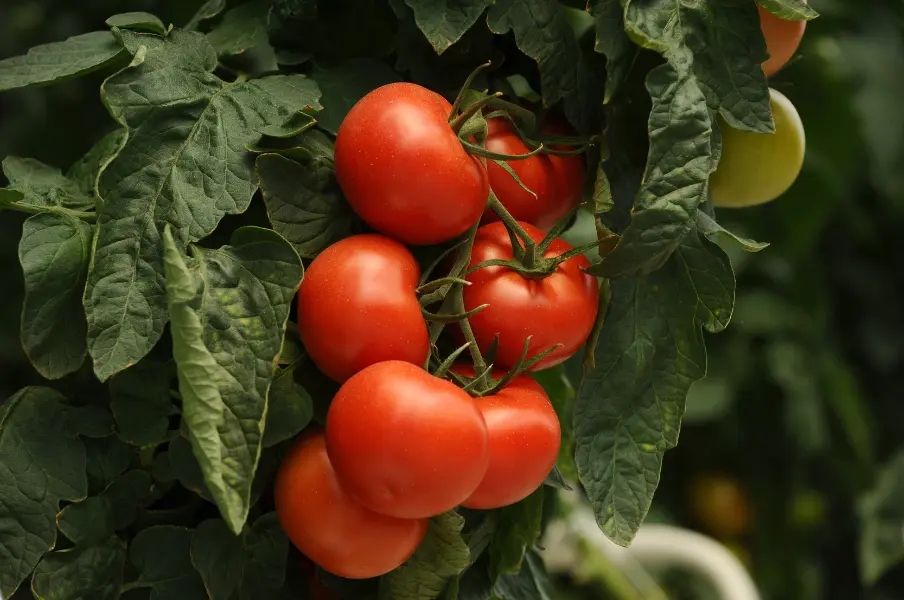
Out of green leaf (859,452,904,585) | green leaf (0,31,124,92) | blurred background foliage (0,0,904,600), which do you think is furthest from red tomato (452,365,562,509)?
green leaf (859,452,904,585)

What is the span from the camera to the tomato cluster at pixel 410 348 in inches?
13.3

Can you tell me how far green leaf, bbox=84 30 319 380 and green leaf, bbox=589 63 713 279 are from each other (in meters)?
0.15

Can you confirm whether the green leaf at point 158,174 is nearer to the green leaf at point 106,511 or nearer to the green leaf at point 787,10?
the green leaf at point 106,511

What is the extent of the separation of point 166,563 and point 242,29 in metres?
0.26

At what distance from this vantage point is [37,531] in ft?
1.24

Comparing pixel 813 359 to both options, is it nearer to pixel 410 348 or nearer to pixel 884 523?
pixel 884 523

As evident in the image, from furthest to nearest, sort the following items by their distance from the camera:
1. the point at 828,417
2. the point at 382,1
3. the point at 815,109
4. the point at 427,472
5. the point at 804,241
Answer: the point at 828,417 → the point at 804,241 → the point at 815,109 → the point at 382,1 → the point at 427,472

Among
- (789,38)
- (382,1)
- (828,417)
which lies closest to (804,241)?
(828,417)

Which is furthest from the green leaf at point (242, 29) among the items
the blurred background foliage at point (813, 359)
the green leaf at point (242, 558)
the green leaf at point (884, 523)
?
the green leaf at point (884, 523)

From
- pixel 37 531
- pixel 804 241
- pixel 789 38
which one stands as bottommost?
pixel 804 241

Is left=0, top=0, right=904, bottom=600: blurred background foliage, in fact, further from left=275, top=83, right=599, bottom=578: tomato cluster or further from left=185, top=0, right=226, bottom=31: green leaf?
left=275, top=83, right=599, bottom=578: tomato cluster

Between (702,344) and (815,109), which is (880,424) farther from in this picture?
(702,344)

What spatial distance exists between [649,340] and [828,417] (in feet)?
2.83

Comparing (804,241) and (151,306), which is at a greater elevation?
(151,306)
